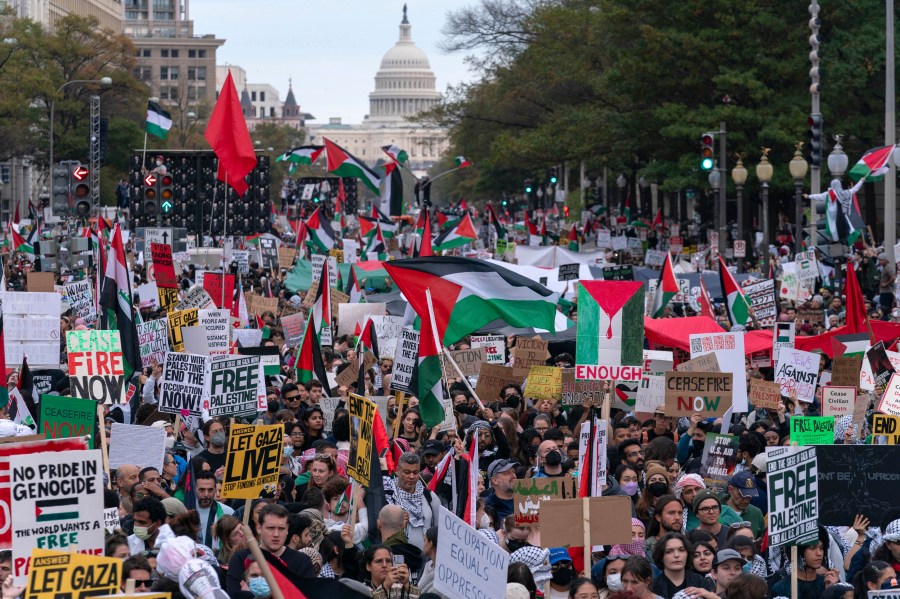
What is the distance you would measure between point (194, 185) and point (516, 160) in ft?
52.2

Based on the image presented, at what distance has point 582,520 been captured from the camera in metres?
8.78

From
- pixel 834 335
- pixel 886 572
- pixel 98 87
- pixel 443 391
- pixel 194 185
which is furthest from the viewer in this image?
pixel 98 87

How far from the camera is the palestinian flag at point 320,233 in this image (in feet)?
115

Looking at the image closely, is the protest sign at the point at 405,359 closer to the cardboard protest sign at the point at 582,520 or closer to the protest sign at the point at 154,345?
the protest sign at the point at 154,345

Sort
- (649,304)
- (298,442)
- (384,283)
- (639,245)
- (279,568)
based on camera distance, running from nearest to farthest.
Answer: (279,568), (298,442), (649,304), (384,283), (639,245)

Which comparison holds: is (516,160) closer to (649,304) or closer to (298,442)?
(649,304)

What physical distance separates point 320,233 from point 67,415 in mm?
24006

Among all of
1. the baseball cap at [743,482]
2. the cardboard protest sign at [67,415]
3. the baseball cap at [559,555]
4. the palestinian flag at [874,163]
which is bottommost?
the baseball cap at [559,555]

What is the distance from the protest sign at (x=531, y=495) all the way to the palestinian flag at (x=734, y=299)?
11030mm

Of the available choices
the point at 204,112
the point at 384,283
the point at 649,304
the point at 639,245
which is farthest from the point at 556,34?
the point at 204,112

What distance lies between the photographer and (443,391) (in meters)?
13.9

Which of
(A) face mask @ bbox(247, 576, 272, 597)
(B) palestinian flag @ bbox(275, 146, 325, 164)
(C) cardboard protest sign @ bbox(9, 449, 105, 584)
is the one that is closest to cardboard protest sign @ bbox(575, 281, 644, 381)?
(A) face mask @ bbox(247, 576, 272, 597)

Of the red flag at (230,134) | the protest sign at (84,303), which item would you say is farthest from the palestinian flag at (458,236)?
the protest sign at (84,303)

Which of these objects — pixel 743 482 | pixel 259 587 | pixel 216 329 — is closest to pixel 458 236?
pixel 216 329
